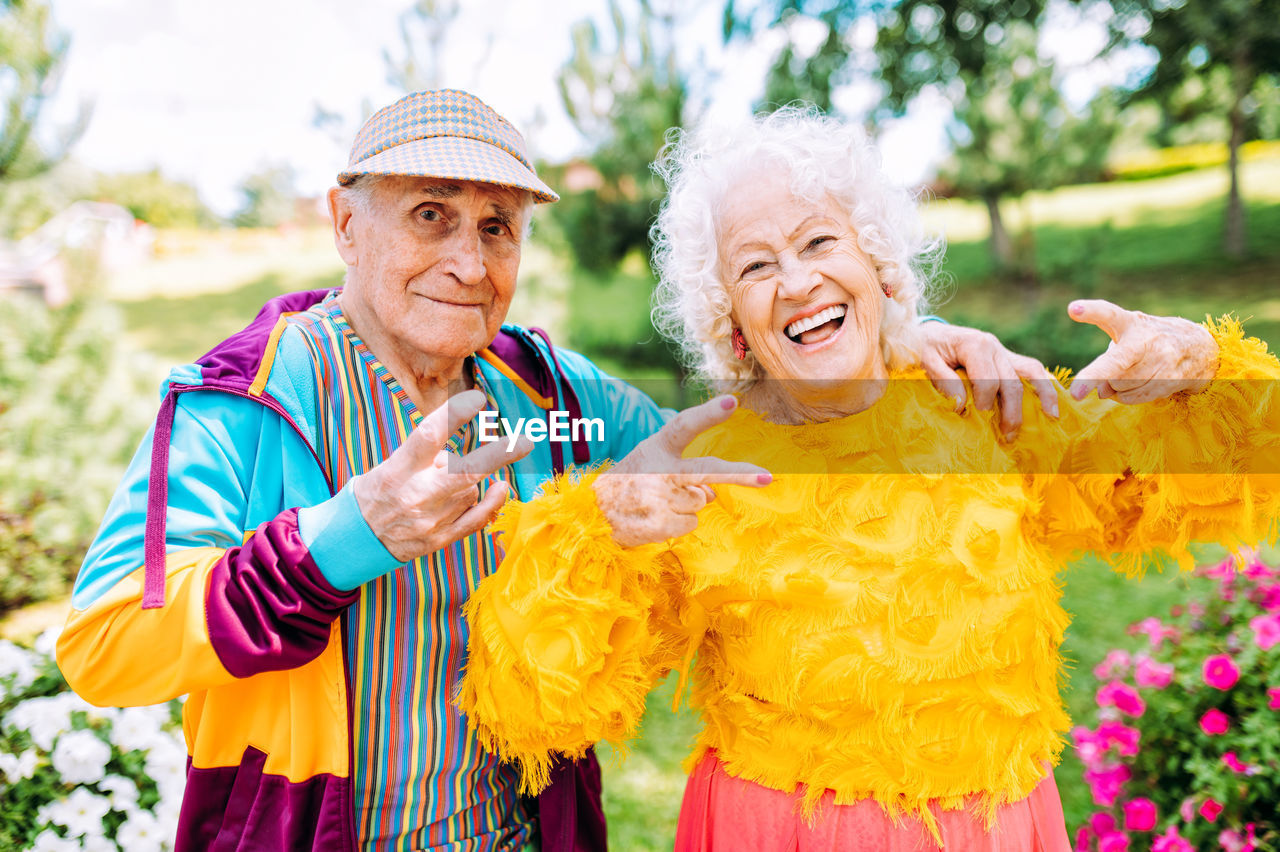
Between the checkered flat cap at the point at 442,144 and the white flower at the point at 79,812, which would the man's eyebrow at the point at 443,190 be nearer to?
the checkered flat cap at the point at 442,144

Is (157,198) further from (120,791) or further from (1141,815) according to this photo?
(1141,815)

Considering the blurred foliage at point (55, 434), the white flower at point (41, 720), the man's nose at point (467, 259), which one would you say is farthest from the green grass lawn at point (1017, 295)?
the blurred foliage at point (55, 434)

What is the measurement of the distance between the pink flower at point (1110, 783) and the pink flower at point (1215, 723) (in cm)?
34

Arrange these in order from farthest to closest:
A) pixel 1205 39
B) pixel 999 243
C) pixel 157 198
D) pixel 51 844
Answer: pixel 157 198 → pixel 999 243 → pixel 1205 39 → pixel 51 844

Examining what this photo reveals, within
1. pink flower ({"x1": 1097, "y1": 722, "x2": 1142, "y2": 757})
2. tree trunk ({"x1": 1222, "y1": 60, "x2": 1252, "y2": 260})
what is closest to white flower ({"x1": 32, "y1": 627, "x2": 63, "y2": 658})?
pink flower ({"x1": 1097, "y1": 722, "x2": 1142, "y2": 757})

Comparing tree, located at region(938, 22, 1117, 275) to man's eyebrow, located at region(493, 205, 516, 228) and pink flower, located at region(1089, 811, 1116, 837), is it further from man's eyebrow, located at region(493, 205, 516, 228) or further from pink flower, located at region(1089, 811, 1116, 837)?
man's eyebrow, located at region(493, 205, 516, 228)

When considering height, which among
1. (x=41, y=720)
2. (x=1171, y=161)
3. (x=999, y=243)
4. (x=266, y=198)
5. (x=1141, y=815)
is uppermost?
(x=266, y=198)

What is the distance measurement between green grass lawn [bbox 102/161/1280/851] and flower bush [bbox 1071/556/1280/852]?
549 millimetres

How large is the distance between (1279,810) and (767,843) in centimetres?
172

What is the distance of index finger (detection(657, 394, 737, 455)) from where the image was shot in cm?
132

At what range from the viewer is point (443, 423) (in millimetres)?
1318

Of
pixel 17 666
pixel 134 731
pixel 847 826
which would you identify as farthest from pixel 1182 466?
pixel 17 666

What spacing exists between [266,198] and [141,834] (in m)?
42.5

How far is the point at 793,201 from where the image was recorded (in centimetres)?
169
